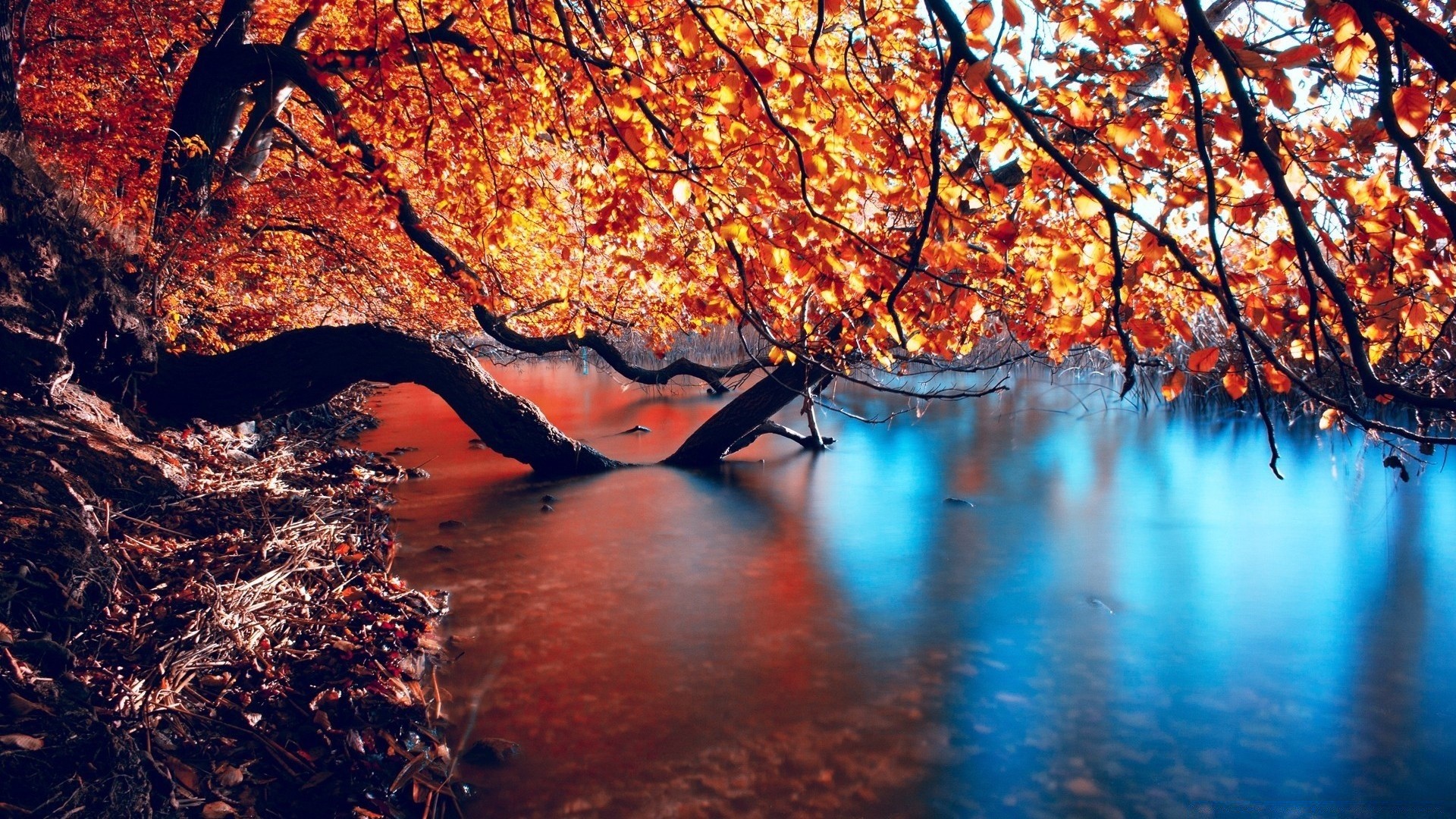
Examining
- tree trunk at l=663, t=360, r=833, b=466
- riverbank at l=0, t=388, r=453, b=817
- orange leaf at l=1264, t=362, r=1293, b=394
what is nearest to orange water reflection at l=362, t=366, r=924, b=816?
riverbank at l=0, t=388, r=453, b=817

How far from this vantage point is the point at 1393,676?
583cm

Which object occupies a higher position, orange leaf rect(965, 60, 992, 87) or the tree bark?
orange leaf rect(965, 60, 992, 87)

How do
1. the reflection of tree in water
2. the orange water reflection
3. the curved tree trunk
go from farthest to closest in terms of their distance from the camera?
the curved tree trunk, the reflection of tree in water, the orange water reflection

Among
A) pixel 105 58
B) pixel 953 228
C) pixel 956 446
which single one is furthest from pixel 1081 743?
pixel 105 58

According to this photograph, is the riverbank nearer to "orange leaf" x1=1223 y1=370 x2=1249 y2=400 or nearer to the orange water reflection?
the orange water reflection

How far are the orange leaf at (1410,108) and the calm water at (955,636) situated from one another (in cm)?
318

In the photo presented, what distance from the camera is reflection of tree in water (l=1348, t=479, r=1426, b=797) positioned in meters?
4.61

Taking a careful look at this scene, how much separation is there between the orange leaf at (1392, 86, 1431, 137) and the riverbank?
399 cm

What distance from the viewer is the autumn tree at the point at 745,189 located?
261cm

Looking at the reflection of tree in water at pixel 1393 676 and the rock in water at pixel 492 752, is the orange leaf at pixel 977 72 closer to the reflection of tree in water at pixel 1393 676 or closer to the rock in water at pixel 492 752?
the rock in water at pixel 492 752

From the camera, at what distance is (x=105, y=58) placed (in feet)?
32.7

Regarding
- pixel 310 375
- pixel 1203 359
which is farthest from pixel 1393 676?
Result: pixel 310 375

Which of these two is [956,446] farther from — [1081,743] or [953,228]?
[953,228]

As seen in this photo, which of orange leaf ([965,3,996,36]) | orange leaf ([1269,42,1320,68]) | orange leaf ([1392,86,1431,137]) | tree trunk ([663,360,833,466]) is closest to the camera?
orange leaf ([1269,42,1320,68])
